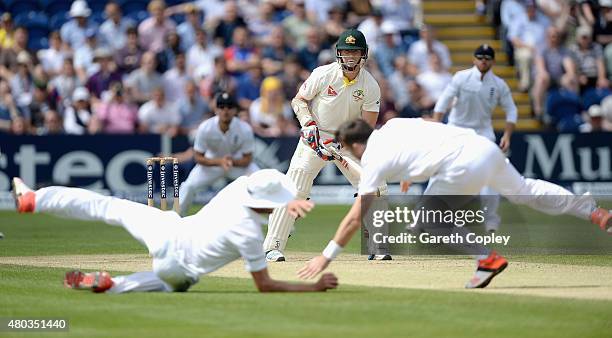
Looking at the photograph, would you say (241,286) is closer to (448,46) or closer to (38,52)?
(38,52)

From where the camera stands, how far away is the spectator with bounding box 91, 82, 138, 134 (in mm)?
21938

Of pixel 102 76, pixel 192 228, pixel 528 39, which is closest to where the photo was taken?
pixel 192 228

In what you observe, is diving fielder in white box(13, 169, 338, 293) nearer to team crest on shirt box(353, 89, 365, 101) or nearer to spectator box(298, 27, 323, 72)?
team crest on shirt box(353, 89, 365, 101)

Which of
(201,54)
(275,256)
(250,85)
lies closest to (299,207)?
(275,256)

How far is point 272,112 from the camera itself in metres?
22.6

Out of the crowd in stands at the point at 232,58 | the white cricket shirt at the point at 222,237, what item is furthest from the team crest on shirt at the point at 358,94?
the crowd in stands at the point at 232,58

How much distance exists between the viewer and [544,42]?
24797mm

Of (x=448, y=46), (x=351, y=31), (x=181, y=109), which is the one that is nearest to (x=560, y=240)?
(x=351, y=31)

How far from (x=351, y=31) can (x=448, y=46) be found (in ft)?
44.7

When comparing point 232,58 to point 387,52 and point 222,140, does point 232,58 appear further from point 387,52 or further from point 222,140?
point 222,140

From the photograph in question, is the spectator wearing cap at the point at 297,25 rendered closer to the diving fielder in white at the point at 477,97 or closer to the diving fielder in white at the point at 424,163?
the diving fielder in white at the point at 477,97

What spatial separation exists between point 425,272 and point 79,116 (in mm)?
11610

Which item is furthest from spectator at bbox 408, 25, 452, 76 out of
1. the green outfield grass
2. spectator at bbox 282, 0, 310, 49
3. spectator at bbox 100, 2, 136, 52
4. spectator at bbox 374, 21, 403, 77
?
the green outfield grass

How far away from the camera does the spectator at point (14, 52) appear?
22.3 metres
